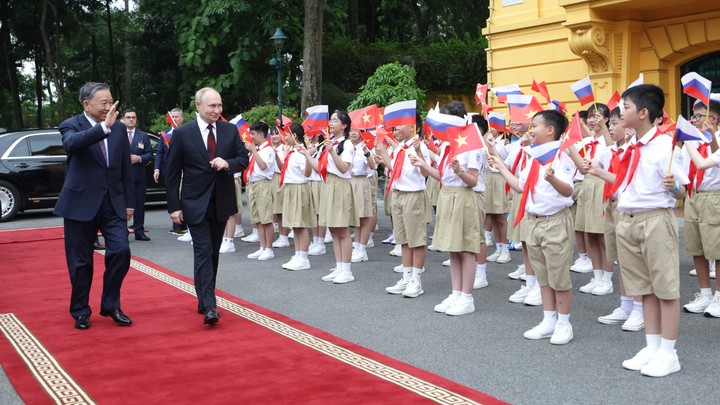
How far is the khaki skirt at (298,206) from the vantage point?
952 centimetres

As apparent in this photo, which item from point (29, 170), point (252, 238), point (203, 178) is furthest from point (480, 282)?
point (29, 170)

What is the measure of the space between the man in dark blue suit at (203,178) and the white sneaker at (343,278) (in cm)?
194

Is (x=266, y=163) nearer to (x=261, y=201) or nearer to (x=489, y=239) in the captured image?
(x=261, y=201)

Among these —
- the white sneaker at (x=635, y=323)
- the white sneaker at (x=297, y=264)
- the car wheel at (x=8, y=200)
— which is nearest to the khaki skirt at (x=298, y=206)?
the white sneaker at (x=297, y=264)


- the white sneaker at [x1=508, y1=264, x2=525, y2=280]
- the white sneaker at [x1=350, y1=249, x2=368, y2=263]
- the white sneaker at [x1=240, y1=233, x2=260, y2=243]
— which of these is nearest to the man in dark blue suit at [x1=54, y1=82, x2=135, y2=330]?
the white sneaker at [x1=350, y1=249, x2=368, y2=263]

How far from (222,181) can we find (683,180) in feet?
12.2

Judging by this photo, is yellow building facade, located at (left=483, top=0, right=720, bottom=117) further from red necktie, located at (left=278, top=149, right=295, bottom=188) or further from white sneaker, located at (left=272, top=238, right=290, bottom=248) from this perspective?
red necktie, located at (left=278, top=149, right=295, bottom=188)

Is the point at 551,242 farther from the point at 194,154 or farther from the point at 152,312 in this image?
the point at 152,312

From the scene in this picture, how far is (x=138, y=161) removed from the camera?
12055 millimetres

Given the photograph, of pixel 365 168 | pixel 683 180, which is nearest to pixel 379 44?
pixel 365 168

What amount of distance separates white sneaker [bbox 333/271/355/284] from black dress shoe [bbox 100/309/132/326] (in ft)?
8.04

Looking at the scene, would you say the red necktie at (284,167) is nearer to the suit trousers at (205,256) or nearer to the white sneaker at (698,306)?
the suit trousers at (205,256)

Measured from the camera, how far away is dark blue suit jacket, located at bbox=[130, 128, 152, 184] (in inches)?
479

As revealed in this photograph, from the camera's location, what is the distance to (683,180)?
499 cm
